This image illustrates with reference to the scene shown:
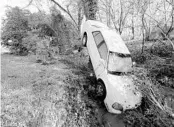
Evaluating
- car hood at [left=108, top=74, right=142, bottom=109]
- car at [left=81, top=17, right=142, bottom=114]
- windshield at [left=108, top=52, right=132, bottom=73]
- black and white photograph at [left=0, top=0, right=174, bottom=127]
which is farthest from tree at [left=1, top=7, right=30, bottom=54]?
car hood at [left=108, top=74, right=142, bottom=109]

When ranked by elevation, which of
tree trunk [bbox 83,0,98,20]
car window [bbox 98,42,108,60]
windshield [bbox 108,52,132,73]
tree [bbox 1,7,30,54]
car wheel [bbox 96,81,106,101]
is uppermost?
tree trunk [bbox 83,0,98,20]

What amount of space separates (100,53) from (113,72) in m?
0.97

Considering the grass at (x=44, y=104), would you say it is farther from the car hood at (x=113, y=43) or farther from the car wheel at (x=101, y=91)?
the car hood at (x=113, y=43)

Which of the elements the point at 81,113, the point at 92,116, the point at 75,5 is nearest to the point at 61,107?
the point at 81,113

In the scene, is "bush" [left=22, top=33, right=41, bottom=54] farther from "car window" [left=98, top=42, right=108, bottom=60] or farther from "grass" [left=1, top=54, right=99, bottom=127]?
"car window" [left=98, top=42, right=108, bottom=60]

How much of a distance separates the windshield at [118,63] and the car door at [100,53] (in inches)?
8.4

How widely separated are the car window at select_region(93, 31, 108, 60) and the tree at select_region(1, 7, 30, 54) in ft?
23.3

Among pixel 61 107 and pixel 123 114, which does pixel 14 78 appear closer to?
pixel 61 107

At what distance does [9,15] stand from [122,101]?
10781 mm

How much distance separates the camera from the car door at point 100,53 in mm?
3371

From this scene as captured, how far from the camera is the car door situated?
133 inches

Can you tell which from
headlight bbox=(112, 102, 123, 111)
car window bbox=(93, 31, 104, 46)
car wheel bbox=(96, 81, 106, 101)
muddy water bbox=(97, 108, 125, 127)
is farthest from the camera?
car window bbox=(93, 31, 104, 46)

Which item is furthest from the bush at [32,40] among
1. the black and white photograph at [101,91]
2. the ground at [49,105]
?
the ground at [49,105]

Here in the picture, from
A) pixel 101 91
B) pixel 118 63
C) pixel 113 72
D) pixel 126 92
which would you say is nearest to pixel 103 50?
pixel 118 63
